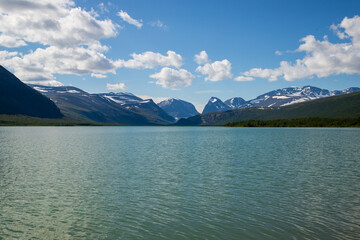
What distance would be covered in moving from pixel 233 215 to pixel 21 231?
1473 cm

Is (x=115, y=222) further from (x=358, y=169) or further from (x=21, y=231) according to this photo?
(x=358, y=169)

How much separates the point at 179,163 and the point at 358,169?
27.1m

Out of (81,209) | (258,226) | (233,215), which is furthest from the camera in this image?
(81,209)

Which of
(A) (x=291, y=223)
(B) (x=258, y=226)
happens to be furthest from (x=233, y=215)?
(A) (x=291, y=223)

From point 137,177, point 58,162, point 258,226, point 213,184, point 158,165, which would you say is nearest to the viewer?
point 258,226

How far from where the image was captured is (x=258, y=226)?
18.9 meters

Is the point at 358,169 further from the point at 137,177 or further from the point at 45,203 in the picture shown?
the point at 45,203

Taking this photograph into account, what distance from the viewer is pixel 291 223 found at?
1938cm

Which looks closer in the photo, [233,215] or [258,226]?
[258,226]

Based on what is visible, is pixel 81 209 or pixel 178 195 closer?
pixel 81 209

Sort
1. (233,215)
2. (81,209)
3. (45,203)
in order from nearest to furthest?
(233,215) < (81,209) < (45,203)

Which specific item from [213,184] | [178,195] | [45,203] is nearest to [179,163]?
[213,184]

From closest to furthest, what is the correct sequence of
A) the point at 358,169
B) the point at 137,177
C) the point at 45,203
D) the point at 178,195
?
the point at 45,203 < the point at 178,195 < the point at 137,177 < the point at 358,169

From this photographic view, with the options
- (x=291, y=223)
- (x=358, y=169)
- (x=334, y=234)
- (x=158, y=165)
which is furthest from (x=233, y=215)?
(x=358, y=169)
